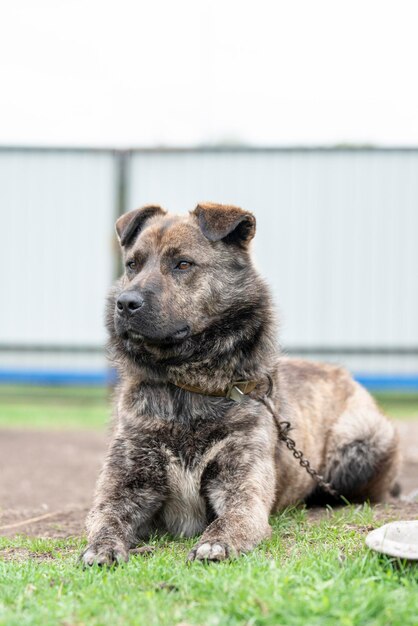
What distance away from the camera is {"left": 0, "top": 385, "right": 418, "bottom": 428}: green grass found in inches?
475

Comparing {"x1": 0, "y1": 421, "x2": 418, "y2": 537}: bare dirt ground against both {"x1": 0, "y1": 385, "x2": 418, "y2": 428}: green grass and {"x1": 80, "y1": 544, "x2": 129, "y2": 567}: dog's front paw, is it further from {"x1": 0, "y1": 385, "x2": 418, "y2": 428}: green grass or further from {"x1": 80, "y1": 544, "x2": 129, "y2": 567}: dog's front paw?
{"x1": 80, "y1": 544, "x2": 129, "y2": 567}: dog's front paw

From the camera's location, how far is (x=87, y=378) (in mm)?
13695

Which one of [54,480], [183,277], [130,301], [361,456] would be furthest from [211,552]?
[54,480]

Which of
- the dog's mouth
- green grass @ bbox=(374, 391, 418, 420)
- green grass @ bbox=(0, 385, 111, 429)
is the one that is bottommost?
green grass @ bbox=(0, 385, 111, 429)

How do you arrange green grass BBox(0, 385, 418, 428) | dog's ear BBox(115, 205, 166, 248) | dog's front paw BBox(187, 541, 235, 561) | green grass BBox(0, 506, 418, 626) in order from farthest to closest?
green grass BBox(0, 385, 418, 428), dog's ear BBox(115, 205, 166, 248), dog's front paw BBox(187, 541, 235, 561), green grass BBox(0, 506, 418, 626)

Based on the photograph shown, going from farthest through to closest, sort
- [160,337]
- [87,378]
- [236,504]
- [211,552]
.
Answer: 1. [87,378]
2. [160,337]
3. [236,504]
4. [211,552]

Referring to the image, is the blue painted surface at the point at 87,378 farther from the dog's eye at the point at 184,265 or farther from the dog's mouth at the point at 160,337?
the dog's mouth at the point at 160,337

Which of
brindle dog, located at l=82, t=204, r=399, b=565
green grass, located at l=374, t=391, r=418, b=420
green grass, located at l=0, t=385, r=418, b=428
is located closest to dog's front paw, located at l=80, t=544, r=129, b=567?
brindle dog, located at l=82, t=204, r=399, b=565

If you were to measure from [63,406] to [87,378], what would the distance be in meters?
0.63

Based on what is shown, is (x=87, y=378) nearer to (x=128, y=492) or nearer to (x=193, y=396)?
(x=193, y=396)

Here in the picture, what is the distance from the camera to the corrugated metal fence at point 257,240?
1387cm

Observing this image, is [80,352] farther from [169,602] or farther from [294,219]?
[169,602]

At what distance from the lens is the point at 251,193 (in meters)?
14.0

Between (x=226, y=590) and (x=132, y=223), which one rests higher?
(x=132, y=223)
